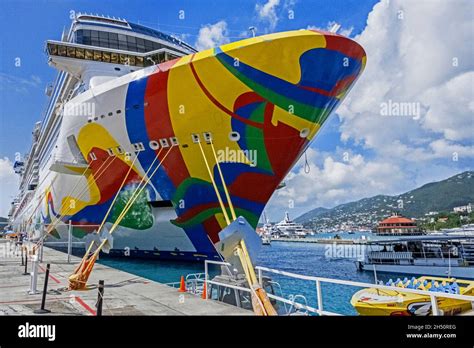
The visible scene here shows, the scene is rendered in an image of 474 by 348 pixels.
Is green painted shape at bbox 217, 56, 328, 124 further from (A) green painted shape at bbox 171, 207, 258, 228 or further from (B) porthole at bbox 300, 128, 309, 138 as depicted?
(A) green painted shape at bbox 171, 207, 258, 228

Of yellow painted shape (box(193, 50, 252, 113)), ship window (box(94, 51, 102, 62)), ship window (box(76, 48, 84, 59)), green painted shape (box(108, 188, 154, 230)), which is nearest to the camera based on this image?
yellow painted shape (box(193, 50, 252, 113))

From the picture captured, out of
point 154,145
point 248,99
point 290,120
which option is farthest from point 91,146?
point 290,120

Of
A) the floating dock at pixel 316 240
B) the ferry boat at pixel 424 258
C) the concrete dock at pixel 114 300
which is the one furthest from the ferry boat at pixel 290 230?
the concrete dock at pixel 114 300

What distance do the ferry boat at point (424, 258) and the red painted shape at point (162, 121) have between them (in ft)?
47.4

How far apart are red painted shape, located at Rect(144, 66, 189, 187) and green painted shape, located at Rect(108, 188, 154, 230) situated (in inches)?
72.4

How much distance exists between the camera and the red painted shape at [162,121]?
1241 cm

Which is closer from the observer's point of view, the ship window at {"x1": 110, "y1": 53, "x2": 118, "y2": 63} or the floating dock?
the ship window at {"x1": 110, "y1": 53, "x2": 118, "y2": 63}

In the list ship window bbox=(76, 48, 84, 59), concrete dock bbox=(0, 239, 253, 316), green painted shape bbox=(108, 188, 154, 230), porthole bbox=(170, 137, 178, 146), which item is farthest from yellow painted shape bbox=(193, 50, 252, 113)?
ship window bbox=(76, 48, 84, 59)

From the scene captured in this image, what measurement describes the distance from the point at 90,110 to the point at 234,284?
1134 cm

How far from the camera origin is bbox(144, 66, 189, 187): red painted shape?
12406mm

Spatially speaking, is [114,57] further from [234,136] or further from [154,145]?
[234,136]

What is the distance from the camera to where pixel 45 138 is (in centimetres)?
3147
